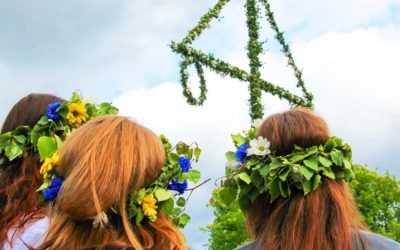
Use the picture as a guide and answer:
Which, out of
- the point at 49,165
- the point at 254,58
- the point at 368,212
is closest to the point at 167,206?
the point at 49,165

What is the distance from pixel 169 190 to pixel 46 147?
770mm

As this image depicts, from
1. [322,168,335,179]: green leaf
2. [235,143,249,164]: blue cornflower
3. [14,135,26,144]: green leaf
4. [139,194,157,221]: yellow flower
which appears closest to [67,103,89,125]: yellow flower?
[14,135,26,144]: green leaf

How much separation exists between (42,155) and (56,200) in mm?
533

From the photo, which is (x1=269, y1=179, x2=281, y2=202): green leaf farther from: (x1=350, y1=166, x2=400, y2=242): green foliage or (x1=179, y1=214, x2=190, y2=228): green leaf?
(x1=350, y1=166, x2=400, y2=242): green foliage

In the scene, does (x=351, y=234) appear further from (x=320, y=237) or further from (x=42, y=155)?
(x=42, y=155)

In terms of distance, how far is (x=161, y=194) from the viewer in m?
3.55

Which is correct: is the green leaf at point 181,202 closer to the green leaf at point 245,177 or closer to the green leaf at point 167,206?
the green leaf at point 167,206

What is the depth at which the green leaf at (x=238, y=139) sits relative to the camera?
477 centimetres

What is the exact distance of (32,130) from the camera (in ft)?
15.8

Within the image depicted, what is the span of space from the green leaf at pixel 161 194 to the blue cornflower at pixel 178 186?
16cm

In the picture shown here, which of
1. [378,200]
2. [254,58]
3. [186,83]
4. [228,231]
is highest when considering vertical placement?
[254,58]

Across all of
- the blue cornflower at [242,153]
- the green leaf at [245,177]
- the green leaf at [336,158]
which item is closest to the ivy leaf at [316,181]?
the green leaf at [336,158]

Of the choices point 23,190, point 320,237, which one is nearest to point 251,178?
point 320,237

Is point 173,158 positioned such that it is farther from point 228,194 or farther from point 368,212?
point 368,212
